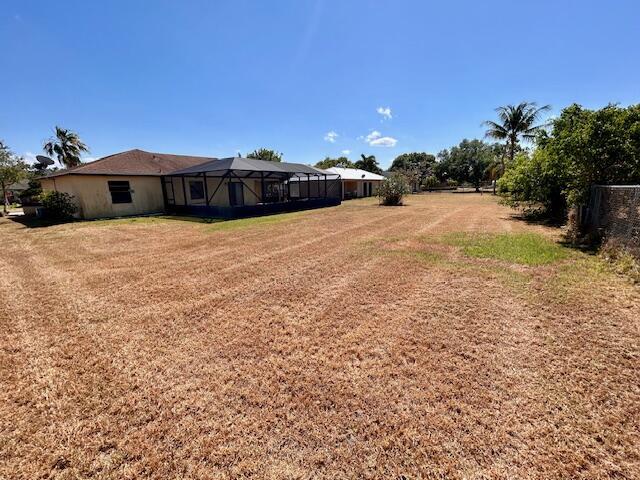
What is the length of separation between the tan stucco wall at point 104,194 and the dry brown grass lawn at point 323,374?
11894mm

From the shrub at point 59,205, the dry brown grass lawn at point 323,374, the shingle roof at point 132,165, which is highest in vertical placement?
the shingle roof at point 132,165

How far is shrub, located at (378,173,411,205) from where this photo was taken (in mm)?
21978

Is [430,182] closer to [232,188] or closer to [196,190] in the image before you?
[232,188]

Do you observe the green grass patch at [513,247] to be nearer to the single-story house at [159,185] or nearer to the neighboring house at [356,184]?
the single-story house at [159,185]

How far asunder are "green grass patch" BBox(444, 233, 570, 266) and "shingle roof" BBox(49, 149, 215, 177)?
17.5 metres

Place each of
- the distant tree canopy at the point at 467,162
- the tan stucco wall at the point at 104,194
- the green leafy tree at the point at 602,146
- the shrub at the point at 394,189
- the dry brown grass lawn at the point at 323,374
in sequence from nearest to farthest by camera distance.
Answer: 1. the dry brown grass lawn at the point at 323,374
2. the green leafy tree at the point at 602,146
3. the tan stucco wall at the point at 104,194
4. the shrub at the point at 394,189
5. the distant tree canopy at the point at 467,162

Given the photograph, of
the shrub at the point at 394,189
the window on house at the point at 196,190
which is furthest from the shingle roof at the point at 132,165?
the shrub at the point at 394,189

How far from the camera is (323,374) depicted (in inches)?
116

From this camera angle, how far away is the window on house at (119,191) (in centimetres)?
1653

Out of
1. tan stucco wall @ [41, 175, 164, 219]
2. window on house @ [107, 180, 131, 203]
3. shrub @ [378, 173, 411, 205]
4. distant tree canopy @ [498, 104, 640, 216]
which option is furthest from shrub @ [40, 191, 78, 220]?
distant tree canopy @ [498, 104, 640, 216]

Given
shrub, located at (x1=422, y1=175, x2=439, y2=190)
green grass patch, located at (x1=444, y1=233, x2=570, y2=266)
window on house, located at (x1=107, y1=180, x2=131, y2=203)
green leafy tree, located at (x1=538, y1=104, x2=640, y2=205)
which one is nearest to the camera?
green grass patch, located at (x1=444, y1=233, x2=570, y2=266)

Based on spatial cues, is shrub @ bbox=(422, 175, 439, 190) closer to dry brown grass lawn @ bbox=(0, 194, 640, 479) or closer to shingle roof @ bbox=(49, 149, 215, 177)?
shingle roof @ bbox=(49, 149, 215, 177)

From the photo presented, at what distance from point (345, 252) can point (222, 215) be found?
993cm

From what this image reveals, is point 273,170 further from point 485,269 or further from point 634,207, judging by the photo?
point 634,207
